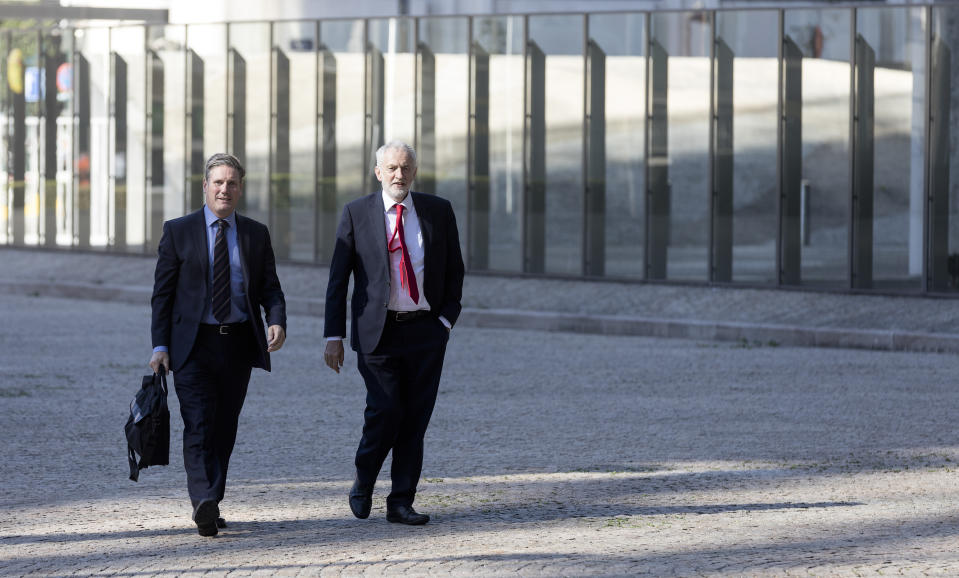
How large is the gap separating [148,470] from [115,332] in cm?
892

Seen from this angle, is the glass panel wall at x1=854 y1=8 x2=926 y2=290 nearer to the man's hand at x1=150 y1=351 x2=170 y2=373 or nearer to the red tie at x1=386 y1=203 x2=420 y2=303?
the red tie at x1=386 y1=203 x2=420 y2=303

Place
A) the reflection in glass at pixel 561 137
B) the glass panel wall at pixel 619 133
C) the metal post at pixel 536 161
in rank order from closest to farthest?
the glass panel wall at pixel 619 133
the reflection in glass at pixel 561 137
the metal post at pixel 536 161

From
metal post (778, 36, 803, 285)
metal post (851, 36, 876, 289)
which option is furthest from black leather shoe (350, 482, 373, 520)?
metal post (778, 36, 803, 285)

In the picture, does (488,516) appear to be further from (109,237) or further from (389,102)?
(109,237)

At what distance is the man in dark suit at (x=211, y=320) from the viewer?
704 cm

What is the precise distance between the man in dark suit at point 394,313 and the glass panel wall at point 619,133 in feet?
47.2

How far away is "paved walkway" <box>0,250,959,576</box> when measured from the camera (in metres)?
6.67

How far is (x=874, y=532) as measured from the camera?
7.18 m

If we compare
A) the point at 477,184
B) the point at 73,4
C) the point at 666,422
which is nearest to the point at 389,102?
the point at 477,184

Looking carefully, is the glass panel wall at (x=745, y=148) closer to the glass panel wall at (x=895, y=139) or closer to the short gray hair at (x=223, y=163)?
the glass panel wall at (x=895, y=139)

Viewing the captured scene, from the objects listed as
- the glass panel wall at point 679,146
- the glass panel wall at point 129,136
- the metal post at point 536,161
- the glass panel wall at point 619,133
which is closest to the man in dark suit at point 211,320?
the glass panel wall at point 679,146

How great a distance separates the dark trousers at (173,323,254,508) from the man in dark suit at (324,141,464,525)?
426 mm

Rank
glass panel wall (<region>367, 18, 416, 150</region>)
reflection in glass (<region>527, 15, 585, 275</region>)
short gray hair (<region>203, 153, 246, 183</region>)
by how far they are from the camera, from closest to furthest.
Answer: short gray hair (<region>203, 153, 246, 183</region>) → reflection in glass (<region>527, 15, 585, 275</region>) → glass panel wall (<region>367, 18, 416, 150</region>)

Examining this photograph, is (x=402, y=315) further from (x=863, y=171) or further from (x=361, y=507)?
(x=863, y=171)
